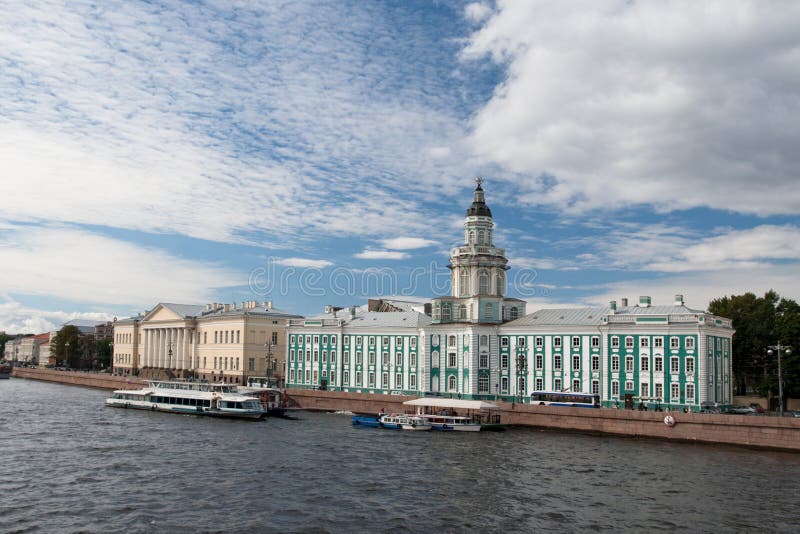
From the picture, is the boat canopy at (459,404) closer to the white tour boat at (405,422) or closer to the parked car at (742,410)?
the white tour boat at (405,422)

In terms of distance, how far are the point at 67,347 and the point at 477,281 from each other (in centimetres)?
12020

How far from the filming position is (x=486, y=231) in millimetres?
81812

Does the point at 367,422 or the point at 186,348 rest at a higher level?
the point at 186,348

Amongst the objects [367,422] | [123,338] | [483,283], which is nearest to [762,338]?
[483,283]

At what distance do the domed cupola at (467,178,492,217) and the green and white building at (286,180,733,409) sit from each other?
120 mm

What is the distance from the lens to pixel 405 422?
6519 centimetres

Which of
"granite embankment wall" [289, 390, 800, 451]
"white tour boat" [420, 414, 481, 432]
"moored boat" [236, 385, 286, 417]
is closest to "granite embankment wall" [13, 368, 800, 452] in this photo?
"granite embankment wall" [289, 390, 800, 451]

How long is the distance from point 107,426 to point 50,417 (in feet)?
29.9

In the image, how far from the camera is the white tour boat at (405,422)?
6419 cm

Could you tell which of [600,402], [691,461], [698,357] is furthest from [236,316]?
[691,461]

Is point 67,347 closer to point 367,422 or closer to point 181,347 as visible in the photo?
point 181,347

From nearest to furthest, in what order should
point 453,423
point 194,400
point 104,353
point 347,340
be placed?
point 453,423 → point 194,400 → point 347,340 → point 104,353

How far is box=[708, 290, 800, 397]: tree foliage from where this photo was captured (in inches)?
2672

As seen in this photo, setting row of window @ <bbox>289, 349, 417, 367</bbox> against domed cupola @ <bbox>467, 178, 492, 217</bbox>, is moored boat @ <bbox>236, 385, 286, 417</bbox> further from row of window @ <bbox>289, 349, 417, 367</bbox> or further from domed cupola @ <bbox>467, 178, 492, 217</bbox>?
domed cupola @ <bbox>467, 178, 492, 217</bbox>
